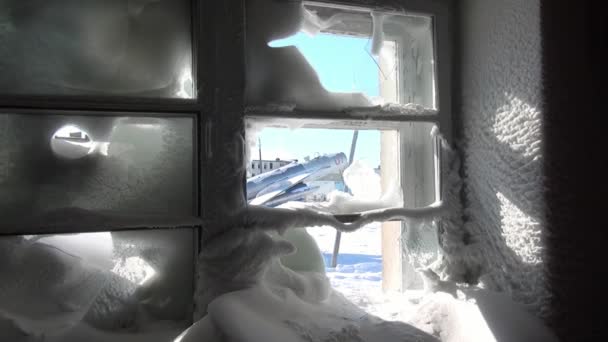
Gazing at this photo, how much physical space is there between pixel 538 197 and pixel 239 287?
0.64 m

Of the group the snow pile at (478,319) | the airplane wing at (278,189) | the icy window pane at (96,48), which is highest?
the icy window pane at (96,48)

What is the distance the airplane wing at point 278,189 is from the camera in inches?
37.8

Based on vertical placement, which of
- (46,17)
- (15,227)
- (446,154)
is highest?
(46,17)

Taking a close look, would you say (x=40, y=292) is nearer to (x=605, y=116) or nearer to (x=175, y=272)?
(x=175, y=272)

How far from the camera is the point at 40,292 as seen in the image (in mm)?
763

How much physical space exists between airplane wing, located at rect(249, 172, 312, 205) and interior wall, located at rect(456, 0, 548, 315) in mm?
416

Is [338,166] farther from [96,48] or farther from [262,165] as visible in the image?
[96,48]

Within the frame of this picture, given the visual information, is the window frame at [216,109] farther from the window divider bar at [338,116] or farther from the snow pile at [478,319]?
the snow pile at [478,319]

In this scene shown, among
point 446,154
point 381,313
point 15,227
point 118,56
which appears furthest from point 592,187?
point 15,227

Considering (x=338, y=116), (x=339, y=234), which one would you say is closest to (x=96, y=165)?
(x=338, y=116)

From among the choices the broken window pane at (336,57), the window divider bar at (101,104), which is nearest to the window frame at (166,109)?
the window divider bar at (101,104)

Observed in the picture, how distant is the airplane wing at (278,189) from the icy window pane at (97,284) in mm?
202

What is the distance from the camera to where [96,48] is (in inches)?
31.2

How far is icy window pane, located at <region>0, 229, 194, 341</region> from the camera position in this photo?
748 millimetres
